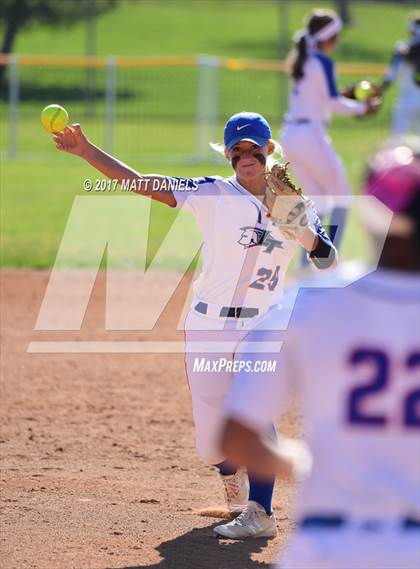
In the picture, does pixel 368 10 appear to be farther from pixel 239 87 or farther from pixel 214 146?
pixel 214 146

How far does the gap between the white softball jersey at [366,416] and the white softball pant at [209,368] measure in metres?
2.64

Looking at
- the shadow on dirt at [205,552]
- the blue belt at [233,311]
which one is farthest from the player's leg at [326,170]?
the shadow on dirt at [205,552]

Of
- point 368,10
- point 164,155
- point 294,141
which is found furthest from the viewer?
point 368,10

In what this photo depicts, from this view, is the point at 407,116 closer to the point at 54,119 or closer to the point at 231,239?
the point at 54,119

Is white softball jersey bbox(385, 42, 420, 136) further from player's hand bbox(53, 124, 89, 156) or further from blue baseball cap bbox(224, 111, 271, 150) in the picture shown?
player's hand bbox(53, 124, 89, 156)

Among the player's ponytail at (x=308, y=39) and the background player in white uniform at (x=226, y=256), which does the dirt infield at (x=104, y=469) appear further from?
the player's ponytail at (x=308, y=39)

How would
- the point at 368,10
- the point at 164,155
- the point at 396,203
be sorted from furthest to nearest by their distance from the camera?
the point at 368,10, the point at 164,155, the point at 396,203

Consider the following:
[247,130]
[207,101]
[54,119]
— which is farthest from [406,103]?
[247,130]

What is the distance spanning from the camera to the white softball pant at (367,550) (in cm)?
277

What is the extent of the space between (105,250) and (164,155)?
10.1 m

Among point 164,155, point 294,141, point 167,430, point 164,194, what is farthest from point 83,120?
point 164,194

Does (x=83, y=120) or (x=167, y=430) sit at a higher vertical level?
(x=83, y=120)

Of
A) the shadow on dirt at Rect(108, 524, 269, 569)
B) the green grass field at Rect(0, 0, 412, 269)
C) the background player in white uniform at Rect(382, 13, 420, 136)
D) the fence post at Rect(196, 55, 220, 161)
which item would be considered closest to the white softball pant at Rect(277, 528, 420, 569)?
the green grass field at Rect(0, 0, 412, 269)

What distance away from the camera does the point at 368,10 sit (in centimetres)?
5722
